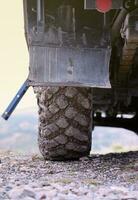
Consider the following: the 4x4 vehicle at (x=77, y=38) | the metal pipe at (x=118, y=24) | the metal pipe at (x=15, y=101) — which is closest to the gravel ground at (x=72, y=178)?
the metal pipe at (x=15, y=101)

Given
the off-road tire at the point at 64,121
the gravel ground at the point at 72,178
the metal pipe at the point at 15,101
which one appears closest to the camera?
the gravel ground at the point at 72,178

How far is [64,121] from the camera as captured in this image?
187 inches

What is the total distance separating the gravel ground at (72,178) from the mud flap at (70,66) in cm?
60

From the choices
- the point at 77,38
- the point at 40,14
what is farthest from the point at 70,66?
the point at 40,14

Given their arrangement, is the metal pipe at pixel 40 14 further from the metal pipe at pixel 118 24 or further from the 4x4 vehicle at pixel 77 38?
the metal pipe at pixel 118 24

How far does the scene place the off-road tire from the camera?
4664 mm

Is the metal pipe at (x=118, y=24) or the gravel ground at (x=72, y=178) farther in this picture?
the metal pipe at (x=118, y=24)

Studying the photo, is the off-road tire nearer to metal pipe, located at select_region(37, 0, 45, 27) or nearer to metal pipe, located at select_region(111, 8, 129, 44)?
metal pipe, located at select_region(111, 8, 129, 44)

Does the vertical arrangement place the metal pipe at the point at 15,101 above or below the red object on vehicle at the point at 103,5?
below

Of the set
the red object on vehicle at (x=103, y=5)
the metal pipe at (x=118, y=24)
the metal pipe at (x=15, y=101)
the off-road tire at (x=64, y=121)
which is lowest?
the off-road tire at (x=64, y=121)

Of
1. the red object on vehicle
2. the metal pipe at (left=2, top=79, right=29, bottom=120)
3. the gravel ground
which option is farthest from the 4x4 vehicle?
the gravel ground

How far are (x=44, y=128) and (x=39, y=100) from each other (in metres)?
0.23

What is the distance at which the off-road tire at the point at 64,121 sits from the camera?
15.3 feet

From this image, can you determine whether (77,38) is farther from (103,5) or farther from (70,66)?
(103,5)
